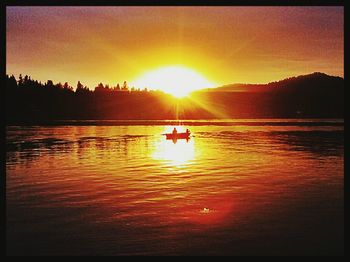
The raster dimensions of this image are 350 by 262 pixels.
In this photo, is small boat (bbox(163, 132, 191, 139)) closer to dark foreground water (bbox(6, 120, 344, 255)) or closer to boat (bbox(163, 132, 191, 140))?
boat (bbox(163, 132, 191, 140))

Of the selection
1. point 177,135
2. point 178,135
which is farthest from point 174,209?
point 178,135

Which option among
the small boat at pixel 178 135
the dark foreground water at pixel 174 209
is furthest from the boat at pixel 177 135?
the dark foreground water at pixel 174 209

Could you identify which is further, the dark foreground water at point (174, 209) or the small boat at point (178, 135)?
Answer: the small boat at point (178, 135)

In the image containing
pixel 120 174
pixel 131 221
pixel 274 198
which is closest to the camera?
pixel 131 221

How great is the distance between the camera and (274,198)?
1148 inches

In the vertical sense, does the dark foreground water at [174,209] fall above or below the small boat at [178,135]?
below

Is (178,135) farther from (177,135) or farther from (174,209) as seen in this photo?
(174,209)

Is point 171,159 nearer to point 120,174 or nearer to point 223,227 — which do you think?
point 120,174

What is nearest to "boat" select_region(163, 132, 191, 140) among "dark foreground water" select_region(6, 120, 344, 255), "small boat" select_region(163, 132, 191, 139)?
"small boat" select_region(163, 132, 191, 139)

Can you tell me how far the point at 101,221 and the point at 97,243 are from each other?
3.65 meters

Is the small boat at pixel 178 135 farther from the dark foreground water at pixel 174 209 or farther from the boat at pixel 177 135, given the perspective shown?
the dark foreground water at pixel 174 209

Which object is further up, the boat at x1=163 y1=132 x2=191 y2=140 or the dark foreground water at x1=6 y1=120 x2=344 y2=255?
the boat at x1=163 y1=132 x2=191 y2=140

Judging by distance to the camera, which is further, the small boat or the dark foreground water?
the small boat
